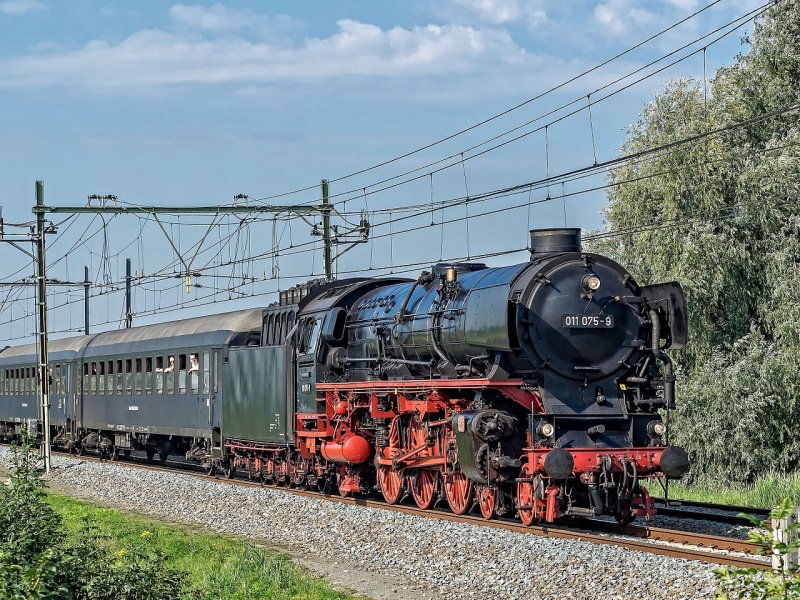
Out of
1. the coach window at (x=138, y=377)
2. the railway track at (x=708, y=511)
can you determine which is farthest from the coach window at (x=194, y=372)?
the railway track at (x=708, y=511)

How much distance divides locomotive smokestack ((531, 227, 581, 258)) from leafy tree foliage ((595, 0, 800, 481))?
8.69 metres

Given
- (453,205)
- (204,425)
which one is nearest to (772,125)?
(453,205)

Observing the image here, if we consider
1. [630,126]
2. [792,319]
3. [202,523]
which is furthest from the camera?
[630,126]

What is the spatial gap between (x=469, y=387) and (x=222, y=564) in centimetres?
477

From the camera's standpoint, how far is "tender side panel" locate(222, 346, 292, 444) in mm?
23500

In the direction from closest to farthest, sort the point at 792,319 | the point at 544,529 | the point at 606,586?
the point at 606,586 → the point at 544,529 → the point at 792,319

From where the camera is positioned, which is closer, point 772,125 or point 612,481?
point 612,481

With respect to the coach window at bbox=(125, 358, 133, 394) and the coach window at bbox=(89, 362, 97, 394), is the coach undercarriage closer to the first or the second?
the coach window at bbox=(125, 358, 133, 394)

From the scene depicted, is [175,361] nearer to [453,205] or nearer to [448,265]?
[453,205]

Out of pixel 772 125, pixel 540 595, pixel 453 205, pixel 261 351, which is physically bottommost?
pixel 540 595

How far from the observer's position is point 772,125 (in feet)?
98.1

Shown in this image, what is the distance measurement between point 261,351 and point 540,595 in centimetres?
1404

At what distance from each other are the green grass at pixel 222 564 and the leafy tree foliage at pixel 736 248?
1364 centimetres

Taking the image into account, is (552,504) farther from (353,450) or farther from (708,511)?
(353,450)
